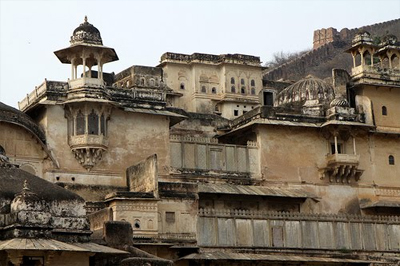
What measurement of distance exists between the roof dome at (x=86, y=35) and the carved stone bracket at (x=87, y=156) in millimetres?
4448

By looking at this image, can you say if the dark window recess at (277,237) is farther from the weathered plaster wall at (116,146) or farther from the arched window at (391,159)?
the arched window at (391,159)

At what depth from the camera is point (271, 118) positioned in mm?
39875

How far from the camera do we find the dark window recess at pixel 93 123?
35.3m

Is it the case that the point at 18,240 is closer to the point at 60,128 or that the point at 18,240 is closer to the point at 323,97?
the point at 60,128

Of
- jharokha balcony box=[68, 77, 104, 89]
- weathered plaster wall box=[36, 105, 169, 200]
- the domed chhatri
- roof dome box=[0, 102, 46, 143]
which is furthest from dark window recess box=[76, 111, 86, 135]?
the domed chhatri

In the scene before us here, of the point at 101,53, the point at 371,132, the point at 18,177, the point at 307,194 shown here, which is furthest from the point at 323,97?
the point at 18,177

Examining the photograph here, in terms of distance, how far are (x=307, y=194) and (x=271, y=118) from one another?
3.79 meters

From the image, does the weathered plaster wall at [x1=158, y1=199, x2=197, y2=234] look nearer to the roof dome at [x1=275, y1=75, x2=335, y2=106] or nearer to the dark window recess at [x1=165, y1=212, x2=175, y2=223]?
the dark window recess at [x1=165, y1=212, x2=175, y2=223]

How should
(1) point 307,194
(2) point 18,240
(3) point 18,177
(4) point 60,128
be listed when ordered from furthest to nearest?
1. (1) point 307,194
2. (4) point 60,128
3. (3) point 18,177
4. (2) point 18,240

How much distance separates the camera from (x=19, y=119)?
34.2 metres

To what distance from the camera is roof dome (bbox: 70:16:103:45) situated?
35.9 m

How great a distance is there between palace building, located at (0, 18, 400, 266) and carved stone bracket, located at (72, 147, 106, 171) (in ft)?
0.16

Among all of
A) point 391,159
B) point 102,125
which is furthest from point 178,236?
point 391,159

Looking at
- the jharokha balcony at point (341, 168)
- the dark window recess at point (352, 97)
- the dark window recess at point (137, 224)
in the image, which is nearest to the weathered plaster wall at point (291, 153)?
the jharokha balcony at point (341, 168)
